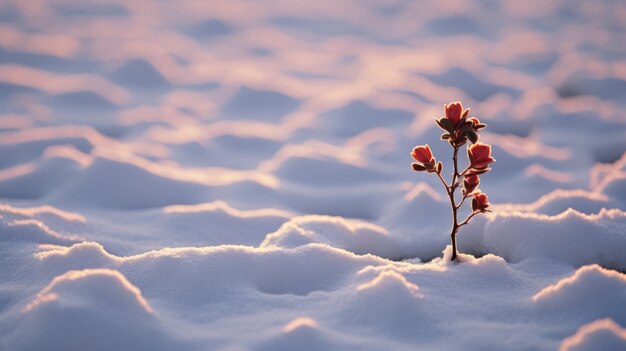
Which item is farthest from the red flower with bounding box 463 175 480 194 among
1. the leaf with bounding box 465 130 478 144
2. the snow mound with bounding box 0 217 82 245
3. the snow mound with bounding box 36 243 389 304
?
the snow mound with bounding box 0 217 82 245

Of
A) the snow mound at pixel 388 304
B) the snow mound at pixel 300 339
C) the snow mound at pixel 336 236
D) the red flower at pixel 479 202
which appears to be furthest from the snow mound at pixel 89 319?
the red flower at pixel 479 202

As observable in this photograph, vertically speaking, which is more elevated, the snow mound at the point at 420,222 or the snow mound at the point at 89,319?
the snow mound at the point at 420,222

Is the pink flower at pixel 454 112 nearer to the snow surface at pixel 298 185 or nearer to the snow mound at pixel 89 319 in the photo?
the snow surface at pixel 298 185

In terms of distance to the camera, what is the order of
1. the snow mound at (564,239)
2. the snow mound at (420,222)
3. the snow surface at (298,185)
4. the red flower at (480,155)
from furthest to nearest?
the snow mound at (420,222) < the snow mound at (564,239) < the red flower at (480,155) < the snow surface at (298,185)

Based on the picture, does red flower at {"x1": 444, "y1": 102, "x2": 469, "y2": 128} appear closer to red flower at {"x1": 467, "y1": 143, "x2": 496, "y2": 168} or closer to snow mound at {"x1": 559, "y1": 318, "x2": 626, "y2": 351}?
red flower at {"x1": 467, "y1": 143, "x2": 496, "y2": 168}

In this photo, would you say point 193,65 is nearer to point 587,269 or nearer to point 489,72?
point 489,72

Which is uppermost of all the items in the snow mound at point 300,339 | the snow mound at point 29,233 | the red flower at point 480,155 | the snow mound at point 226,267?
the red flower at point 480,155

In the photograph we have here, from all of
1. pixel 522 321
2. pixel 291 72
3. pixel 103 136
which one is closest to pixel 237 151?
pixel 103 136
